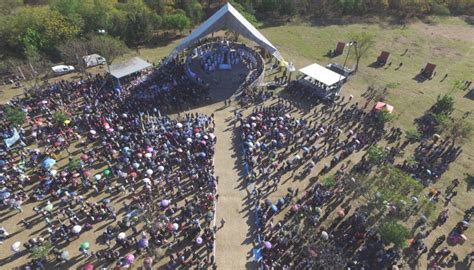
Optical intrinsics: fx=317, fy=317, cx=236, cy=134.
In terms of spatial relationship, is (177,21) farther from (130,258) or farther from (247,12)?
(130,258)

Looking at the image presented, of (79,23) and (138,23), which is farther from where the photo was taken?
(138,23)

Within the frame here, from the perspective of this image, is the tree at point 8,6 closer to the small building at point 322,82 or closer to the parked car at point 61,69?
the parked car at point 61,69

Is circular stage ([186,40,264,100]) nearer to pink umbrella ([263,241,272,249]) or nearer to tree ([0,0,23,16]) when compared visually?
pink umbrella ([263,241,272,249])

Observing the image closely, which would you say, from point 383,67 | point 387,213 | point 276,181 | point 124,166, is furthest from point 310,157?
point 383,67

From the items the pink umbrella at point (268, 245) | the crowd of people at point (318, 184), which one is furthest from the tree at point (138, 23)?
the pink umbrella at point (268, 245)

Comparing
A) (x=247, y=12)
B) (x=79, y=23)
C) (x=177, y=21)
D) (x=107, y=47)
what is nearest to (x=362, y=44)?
(x=247, y=12)

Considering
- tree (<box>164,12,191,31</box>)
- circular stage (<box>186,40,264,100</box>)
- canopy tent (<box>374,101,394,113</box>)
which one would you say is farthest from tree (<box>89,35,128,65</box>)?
canopy tent (<box>374,101,394,113</box>)

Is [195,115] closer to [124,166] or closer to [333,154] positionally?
[124,166]
